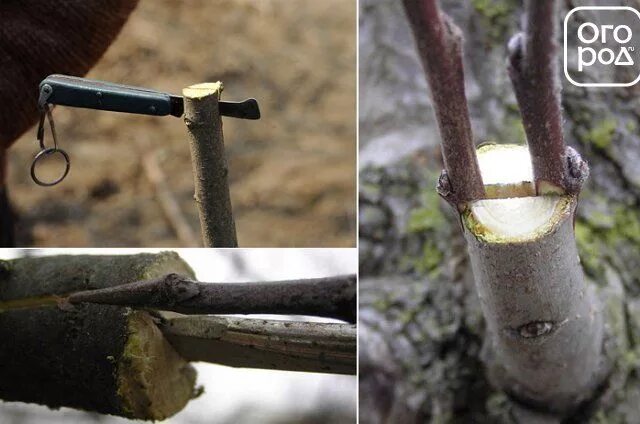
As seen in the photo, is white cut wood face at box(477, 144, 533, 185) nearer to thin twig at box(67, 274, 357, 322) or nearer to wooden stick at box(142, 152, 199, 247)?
thin twig at box(67, 274, 357, 322)

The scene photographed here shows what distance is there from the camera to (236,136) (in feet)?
2.86

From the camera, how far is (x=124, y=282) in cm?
55

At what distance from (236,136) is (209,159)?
33 centimetres

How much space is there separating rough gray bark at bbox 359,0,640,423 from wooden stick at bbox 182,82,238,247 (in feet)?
0.71

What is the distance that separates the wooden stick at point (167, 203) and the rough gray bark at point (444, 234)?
0.61 feet

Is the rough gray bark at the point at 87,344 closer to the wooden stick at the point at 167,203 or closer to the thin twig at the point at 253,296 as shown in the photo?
the thin twig at the point at 253,296

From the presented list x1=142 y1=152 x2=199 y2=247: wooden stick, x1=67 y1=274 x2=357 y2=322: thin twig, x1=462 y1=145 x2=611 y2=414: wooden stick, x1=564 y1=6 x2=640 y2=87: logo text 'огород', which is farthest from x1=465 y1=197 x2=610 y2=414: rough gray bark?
x1=142 y1=152 x2=199 y2=247: wooden stick

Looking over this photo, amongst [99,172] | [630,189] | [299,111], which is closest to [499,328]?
[630,189]

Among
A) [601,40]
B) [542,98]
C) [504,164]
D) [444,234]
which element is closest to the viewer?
[542,98]

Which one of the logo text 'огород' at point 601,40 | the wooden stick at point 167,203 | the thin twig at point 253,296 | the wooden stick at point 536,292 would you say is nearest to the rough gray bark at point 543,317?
the wooden stick at point 536,292

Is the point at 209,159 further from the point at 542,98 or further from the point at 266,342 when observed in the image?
the point at 542,98

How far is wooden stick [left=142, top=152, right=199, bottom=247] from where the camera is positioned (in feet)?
2.55

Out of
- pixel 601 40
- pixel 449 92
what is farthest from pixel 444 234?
pixel 449 92

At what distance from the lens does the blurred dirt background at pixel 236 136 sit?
0.82m
